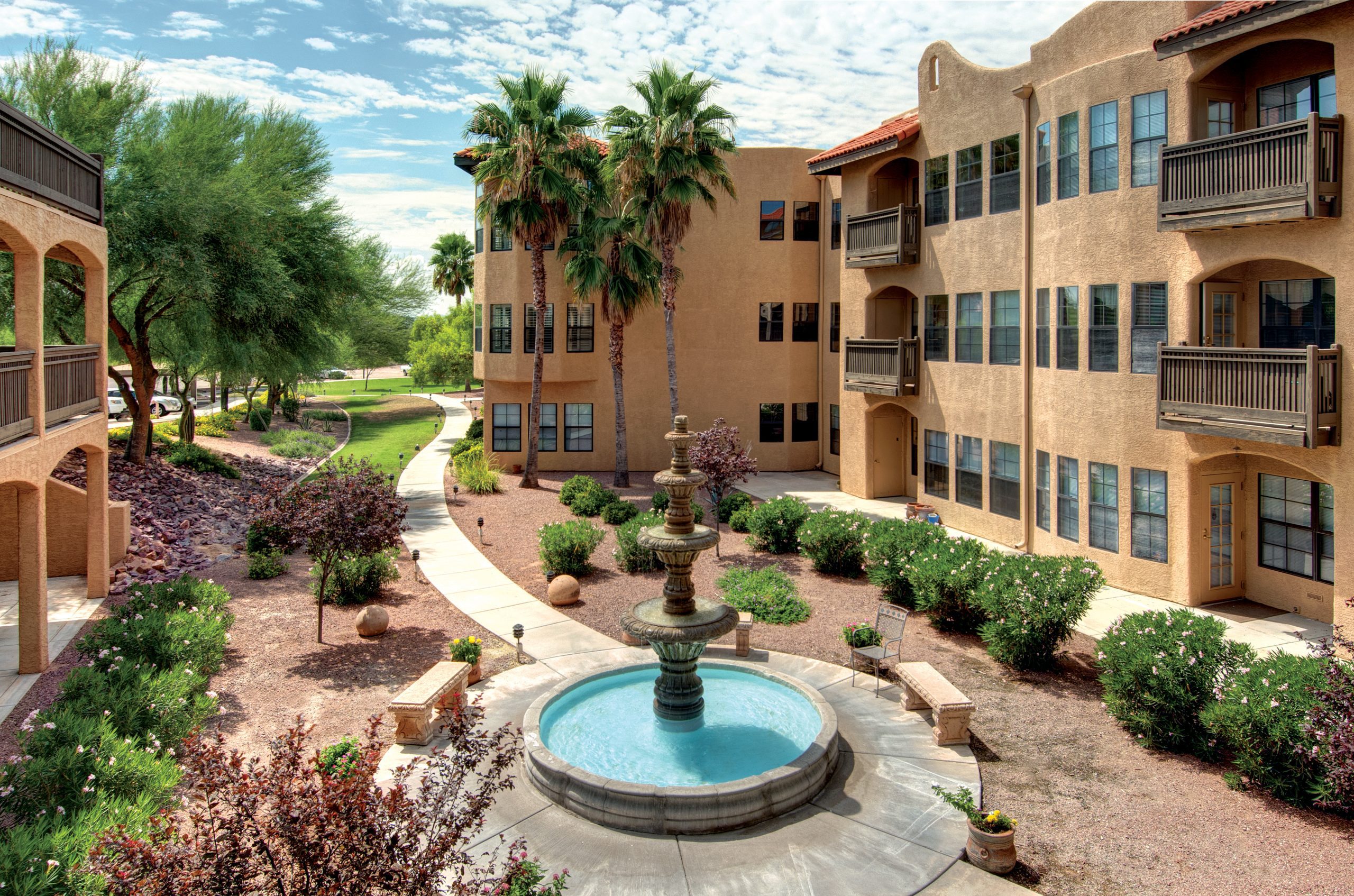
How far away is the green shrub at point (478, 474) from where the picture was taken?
96.6ft

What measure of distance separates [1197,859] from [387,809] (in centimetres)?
755

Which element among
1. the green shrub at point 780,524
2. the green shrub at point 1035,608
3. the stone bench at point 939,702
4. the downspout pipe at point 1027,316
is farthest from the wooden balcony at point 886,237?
the stone bench at point 939,702

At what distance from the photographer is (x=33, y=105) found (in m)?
25.1

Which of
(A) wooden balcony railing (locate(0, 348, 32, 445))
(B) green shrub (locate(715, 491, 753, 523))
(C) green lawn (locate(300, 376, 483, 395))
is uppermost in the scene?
(C) green lawn (locate(300, 376, 483, 395))

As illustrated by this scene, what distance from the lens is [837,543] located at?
1864 cm

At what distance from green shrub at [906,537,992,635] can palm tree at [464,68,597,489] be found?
56.9 ft

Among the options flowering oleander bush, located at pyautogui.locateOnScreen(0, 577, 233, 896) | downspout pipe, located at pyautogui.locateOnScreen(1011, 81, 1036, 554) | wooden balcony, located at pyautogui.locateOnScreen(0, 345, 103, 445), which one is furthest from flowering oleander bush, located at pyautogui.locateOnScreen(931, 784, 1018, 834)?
wooden balcony, located at pyautogui.locateOnScreen(0, 345, 103, 445)

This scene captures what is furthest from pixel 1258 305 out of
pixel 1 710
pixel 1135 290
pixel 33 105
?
pixel 33 105

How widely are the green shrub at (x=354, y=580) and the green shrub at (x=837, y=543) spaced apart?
8560 millimetres

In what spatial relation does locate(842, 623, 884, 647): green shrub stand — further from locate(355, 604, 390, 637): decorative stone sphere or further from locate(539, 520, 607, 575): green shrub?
locate(355, 604, 390, 637): decorative stone sphere

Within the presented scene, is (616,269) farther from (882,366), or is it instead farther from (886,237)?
(882,366)

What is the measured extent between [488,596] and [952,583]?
9.01 meters

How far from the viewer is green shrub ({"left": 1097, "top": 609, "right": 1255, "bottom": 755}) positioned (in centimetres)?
1052

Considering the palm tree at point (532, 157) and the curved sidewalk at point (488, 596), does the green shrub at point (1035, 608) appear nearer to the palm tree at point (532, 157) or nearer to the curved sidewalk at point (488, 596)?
the curved sidewalk at point (488, 596)
